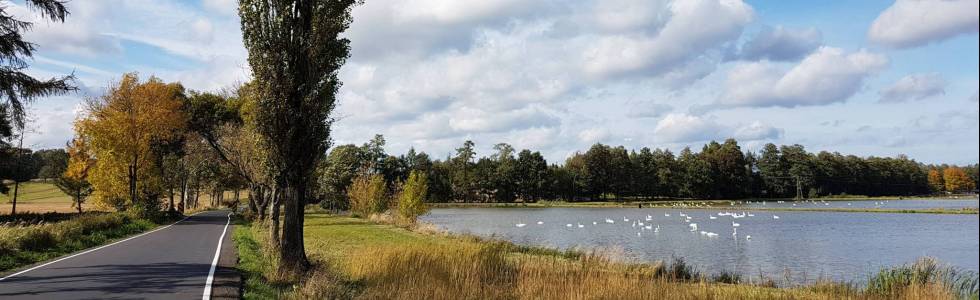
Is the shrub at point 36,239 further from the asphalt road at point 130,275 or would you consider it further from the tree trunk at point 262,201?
the tree trunk at point 262,201

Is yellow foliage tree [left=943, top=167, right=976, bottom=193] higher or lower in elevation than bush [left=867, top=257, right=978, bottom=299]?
higher

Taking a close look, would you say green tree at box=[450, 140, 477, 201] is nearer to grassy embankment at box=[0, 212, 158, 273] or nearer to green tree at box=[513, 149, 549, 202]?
green tree at box=[513, 149, 549, 202]

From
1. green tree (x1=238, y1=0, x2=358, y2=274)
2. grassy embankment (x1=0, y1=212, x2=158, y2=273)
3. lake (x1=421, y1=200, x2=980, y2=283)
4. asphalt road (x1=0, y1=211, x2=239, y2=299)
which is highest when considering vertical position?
green tree (x1=238, y1=0, x2=358, y2=274)

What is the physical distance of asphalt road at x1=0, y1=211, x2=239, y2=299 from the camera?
11.3 meters

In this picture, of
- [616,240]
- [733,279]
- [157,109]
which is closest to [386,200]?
[157,109]

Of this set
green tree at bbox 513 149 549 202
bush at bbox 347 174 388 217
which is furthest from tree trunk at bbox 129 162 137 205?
green tree at bbox 513 149 549 202

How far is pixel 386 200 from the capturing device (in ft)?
170

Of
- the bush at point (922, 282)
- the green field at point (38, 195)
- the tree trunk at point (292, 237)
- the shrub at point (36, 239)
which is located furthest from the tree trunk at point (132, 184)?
the green field at point (38, 195)

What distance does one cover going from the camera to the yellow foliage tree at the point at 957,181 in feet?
452

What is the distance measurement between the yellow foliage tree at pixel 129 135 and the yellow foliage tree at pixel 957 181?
16050 centimetres

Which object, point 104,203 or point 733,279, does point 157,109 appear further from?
point 733,279

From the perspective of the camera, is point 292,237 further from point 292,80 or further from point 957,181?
point 957,181

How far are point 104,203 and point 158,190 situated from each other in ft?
10.5

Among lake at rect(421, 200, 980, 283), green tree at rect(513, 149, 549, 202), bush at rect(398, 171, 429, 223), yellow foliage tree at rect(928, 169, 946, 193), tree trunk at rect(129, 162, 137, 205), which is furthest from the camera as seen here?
yellow foliage tree at rect(928, 169, 946, 193)
